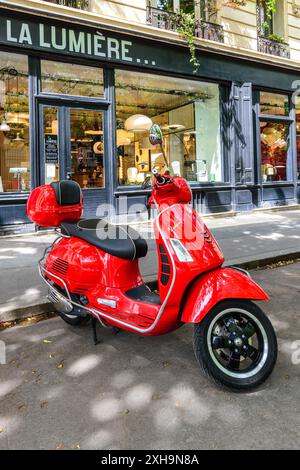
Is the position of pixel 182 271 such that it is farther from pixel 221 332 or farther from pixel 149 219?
pixel 149 219

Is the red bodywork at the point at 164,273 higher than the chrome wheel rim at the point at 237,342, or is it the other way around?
the red bodywork at the point at 164,273

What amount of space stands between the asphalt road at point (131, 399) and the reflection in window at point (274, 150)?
386 inches

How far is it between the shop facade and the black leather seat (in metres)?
4.81

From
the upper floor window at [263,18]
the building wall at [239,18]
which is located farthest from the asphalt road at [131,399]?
the upper floor window at [263,18]

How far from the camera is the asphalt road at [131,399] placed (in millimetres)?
2133

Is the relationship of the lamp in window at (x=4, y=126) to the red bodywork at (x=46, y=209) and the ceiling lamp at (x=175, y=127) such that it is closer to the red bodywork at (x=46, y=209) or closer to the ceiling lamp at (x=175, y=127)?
the ceiling lamp at (x=175, y=127)

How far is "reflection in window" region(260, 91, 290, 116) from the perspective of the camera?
12.3 metres

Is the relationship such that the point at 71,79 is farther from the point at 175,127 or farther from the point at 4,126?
the point at 175,127

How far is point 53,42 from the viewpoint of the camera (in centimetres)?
860

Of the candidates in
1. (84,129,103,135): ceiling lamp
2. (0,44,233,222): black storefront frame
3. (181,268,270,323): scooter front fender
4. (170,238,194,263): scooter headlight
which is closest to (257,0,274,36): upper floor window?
(0,44,233,222): black storefront frame

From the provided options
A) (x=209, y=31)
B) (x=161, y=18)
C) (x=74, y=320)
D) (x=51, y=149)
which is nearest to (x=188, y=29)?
(x=161, y=18)

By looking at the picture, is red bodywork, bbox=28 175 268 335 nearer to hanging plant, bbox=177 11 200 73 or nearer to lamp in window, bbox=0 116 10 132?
lamp in window, bbox=0 116 10 132

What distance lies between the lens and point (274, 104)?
12.6m
